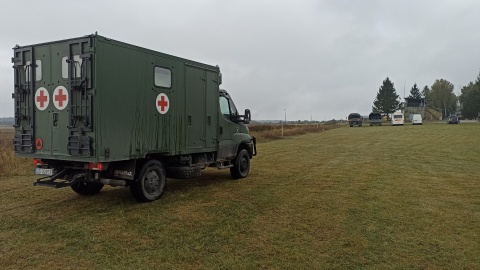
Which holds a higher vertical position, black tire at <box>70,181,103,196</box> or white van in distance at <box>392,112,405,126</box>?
white van in distance at <box>392,112,405,126</box>

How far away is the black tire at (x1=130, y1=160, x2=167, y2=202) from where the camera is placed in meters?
7.10

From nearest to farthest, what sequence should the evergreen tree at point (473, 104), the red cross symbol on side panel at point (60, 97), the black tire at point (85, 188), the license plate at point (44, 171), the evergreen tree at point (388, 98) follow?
the red cross symbol on side panel at point (60, 97)
the license plate at point (44, 171)
the black tire at point (85, 188)
the evergreen tree at point (473, 104)
the evergreen tree at point (388, 98)

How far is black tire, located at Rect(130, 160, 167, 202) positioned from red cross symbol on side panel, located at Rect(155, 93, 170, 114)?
104 cm

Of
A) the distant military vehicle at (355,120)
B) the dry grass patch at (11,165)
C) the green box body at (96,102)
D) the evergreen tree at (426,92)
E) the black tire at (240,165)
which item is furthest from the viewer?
the evergreen tree at (426,92)

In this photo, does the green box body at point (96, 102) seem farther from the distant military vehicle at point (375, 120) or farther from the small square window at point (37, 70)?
the distant military vehicle at point (375, 120)

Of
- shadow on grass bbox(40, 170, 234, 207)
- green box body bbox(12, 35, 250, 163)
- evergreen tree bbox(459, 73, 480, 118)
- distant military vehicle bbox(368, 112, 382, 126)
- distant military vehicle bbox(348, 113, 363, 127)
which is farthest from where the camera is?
evergreen tree bbox(459, 73, 480, 118)

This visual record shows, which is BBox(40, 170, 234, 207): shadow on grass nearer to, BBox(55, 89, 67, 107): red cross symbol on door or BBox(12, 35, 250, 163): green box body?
BBox(12, 35, 250, 163): green box body

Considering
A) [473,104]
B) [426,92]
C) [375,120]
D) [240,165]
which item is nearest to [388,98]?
[473,104]

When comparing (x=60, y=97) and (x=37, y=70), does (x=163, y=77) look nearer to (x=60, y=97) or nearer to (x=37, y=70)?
(x=60, y=97)

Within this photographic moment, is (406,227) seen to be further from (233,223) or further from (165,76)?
(165,76)

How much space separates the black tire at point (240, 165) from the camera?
10.3 metres

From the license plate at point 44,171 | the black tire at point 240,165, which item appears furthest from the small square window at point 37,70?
the black tire at point 240,165

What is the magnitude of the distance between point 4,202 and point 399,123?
57971mm

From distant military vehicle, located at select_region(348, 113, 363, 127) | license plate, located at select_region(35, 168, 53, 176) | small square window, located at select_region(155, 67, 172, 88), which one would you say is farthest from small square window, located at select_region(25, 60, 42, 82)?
distant military vehicle, located at select_region(348, 113, 363, 127)
